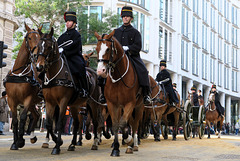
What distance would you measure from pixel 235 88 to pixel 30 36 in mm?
70072

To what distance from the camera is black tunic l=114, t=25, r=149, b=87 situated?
9.82 meters

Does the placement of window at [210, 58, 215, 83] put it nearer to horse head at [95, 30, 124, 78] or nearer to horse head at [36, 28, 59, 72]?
horse head at [36, 28, 59, 72]

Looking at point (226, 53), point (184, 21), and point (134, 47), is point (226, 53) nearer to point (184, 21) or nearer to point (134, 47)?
point (184, 21)

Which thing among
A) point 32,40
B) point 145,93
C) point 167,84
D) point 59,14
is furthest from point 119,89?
point 59,14

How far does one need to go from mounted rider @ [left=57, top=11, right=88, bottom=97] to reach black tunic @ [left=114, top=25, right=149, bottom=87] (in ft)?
3.71

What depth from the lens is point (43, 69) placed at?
897 centimetres

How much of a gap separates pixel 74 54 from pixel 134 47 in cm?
160

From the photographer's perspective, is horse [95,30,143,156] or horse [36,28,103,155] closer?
horse [95,30,143,156]

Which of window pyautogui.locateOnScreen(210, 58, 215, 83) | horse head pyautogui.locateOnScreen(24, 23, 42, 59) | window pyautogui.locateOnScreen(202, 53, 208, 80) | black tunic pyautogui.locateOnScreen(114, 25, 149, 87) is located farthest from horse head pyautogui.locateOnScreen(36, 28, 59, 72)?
window pyautogui.locateOnScreen(210, 58, 215, 83)

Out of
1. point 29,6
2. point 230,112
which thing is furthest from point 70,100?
point 230,112

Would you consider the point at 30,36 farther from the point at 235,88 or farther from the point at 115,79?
the point at 235,88

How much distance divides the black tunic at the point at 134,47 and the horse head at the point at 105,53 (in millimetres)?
1030

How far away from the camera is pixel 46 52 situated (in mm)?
9039

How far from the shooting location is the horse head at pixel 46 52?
29.0 feet
